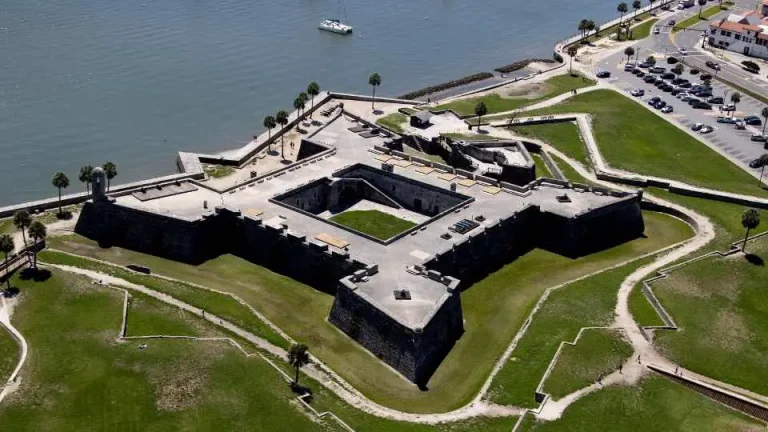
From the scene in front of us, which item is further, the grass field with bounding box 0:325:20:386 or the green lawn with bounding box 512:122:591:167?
the green lawn with bounding box 512:122:591:167

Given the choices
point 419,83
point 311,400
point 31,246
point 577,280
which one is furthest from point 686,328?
point 419,83

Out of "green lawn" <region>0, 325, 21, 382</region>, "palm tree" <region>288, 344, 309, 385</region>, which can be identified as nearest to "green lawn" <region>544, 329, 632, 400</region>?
"palm tree" <region>288, 344, 309, 385</region>

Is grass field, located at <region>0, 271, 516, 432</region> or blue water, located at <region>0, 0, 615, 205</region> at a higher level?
blue water, located at <region>0, 0, 615, 205</region>

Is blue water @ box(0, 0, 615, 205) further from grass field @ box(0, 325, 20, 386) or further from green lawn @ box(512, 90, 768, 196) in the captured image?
grass field @ box(0, 325, 20, 386)

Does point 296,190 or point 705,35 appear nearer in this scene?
point 296,190

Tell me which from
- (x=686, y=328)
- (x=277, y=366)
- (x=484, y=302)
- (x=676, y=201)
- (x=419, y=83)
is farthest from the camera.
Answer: (x=419, y=83)

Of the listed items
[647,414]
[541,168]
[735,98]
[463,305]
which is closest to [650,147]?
[541,168]

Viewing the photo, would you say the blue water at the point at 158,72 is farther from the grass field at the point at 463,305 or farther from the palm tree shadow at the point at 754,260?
the palm tree shadow at the point at 754,260

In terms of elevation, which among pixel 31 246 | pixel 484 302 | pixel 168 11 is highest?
pixel 168 11

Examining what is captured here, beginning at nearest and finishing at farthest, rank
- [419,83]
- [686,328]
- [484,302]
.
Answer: [686,328]
[484,302]
[419,83]

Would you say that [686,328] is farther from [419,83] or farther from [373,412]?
[419,83]
